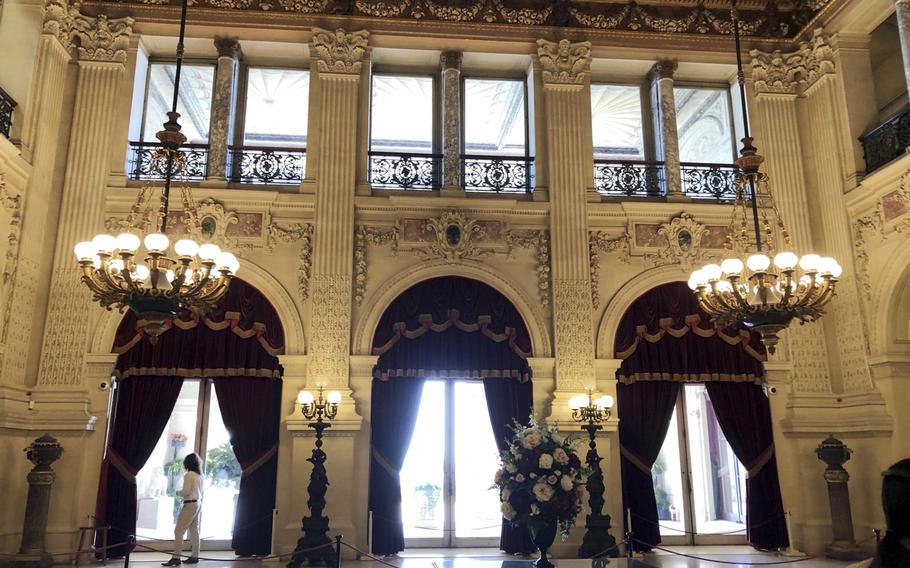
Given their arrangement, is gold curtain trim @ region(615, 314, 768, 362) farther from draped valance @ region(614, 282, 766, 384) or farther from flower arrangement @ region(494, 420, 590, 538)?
flower arrangement @ region(494, 420, 590, 538)

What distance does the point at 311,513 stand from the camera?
8.01 meters

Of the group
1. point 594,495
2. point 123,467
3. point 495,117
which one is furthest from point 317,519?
point 495,117

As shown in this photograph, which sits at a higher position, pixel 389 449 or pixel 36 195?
pixel 36 195

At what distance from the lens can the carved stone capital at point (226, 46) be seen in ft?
32.6

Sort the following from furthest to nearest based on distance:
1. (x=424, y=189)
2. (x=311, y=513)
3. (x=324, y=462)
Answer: (x=424, y=189)
(x=324, y=462)
(x=311, y=513)

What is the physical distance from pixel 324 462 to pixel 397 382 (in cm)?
137

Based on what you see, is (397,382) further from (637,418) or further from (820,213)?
(820,213)

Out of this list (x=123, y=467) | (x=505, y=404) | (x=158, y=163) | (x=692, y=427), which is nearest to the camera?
(x=123, y=467)

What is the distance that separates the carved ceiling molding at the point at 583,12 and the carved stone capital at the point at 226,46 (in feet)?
1.36

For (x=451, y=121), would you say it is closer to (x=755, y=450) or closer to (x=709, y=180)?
(x=709, y=180)

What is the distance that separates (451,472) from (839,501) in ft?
15.1

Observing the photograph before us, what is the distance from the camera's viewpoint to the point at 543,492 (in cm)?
524

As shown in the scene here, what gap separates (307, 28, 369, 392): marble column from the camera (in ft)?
29.5

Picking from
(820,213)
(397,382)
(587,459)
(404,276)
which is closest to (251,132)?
(404,276)
